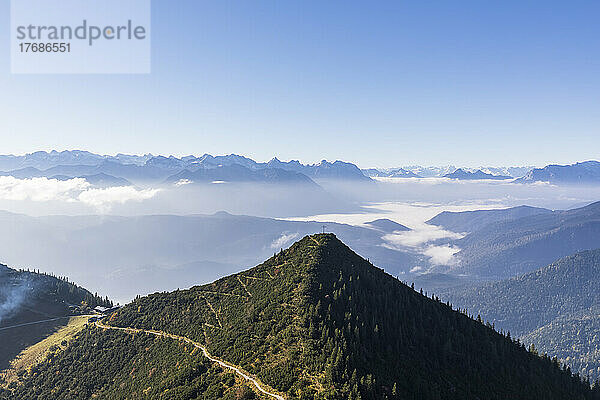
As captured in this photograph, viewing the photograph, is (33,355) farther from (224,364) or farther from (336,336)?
(336,336)

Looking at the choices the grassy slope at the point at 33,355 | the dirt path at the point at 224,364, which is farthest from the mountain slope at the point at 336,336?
the grassy slope at the point at 33,355

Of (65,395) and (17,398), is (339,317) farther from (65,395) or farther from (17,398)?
(17,398)

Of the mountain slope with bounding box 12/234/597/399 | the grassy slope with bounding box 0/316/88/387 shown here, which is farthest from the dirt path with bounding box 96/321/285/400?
the grassy slope with bounding box 0/316/88/387

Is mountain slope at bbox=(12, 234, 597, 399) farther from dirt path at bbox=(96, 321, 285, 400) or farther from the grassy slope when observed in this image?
the grassy slope

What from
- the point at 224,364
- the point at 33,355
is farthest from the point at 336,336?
the point at 33,355

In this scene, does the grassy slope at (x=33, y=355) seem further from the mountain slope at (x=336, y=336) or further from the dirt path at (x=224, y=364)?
the dirt path at (x=224, y=364)

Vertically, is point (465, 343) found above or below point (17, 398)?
above

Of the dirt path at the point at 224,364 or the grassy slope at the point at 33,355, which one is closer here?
the dirt path at the point at 224,364

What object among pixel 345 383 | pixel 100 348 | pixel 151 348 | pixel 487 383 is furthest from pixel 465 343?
pixel 100 348
